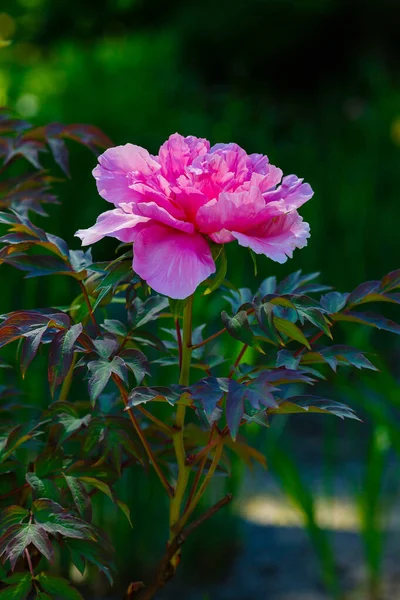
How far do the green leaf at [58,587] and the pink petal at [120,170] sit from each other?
0.44m

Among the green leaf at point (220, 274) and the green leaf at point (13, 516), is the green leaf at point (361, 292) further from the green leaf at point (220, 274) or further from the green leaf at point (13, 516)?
the green leaf at point (13, 516)

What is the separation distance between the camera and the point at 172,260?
93cm

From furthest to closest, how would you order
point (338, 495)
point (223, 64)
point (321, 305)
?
point (223, 64), point (338, 495), point (321, 305)

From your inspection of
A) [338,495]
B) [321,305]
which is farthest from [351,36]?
[321,305]

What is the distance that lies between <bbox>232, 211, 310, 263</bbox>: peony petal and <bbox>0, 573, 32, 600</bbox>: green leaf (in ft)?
1.50

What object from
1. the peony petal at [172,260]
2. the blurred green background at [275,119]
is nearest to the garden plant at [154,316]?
the peony petal at [172,260]

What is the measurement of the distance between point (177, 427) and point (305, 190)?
326 mm

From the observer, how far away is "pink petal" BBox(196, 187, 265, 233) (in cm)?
92

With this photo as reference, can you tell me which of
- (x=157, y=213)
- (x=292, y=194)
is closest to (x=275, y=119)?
(x=292, y=194)

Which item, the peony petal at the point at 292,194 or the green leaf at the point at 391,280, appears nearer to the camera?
the peony petal at the point at 292,194

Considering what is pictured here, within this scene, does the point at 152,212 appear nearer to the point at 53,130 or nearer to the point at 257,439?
the point at 53,130

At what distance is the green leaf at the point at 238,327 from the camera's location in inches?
37.5

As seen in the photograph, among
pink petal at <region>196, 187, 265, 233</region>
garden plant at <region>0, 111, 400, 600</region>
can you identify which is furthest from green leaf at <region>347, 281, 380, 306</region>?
pink petal at <region>196, 187, 265, 233</region>

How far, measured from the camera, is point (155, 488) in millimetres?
1941
